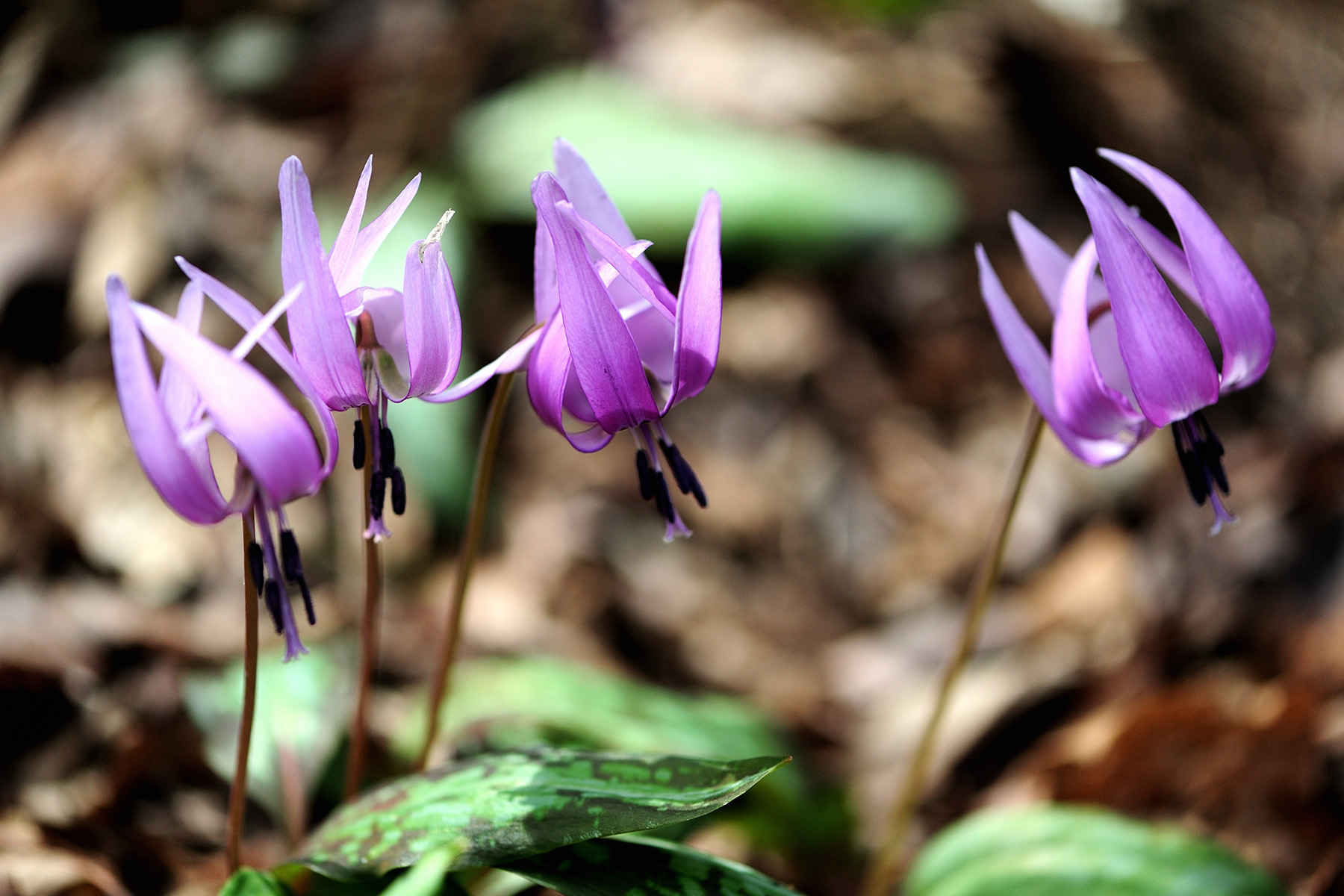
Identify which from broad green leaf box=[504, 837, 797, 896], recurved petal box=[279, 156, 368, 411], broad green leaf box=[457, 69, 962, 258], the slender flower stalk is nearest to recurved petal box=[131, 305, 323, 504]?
the slender flower stalk

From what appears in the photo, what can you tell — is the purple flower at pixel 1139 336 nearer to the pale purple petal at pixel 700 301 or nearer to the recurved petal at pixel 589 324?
the pale purple petal at pixel 700 301

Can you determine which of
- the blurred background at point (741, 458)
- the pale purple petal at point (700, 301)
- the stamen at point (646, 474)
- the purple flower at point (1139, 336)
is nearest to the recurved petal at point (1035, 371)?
the purple flower at point (1139, 336)

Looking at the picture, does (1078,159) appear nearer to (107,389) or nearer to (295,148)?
(295,148)

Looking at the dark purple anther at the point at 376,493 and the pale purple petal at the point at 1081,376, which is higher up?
the pale purple petal at the point at 1081,376

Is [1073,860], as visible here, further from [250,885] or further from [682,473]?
[250,885]

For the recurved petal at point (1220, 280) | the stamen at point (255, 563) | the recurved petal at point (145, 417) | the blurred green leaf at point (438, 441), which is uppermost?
the blurred green leaf at point (438, 441)

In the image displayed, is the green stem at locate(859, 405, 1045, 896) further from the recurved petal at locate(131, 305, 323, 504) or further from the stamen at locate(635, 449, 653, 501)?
the recurved petal at locate(131, 305, 323, 504)
